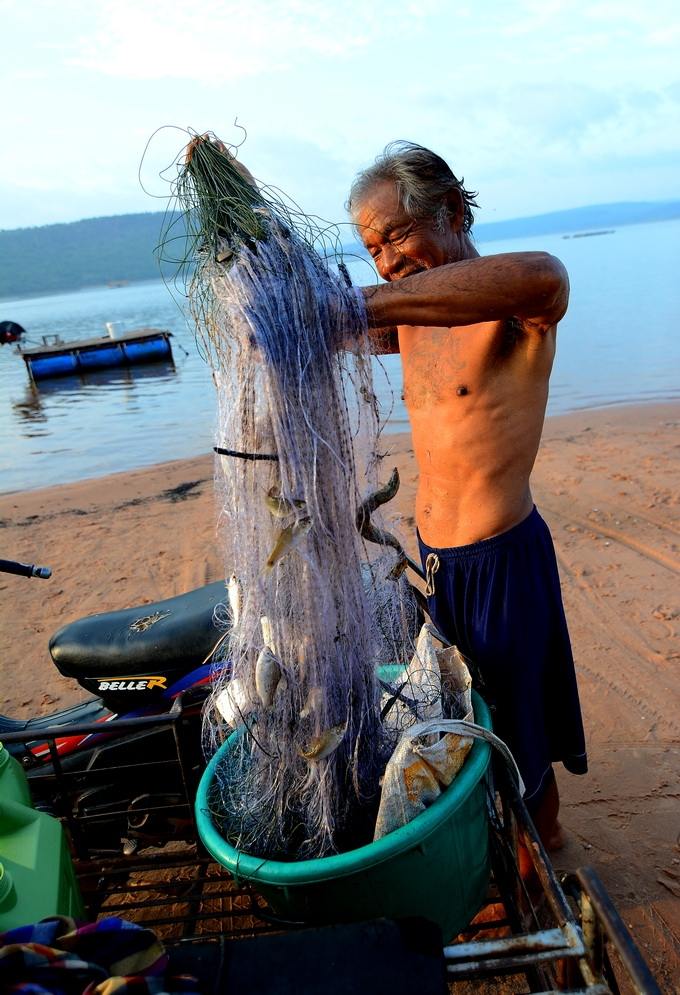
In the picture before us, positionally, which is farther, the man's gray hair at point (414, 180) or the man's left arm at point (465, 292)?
the man's gray hair at point (414, 180)

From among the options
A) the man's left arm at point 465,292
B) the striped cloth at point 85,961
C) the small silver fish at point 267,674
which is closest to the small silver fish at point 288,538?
the small silver fish at point 267,674

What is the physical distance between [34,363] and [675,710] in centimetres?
2406

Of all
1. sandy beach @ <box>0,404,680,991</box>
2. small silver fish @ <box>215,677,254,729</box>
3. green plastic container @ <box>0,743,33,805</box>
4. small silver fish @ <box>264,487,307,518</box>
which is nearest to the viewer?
small silver fish @ <box>264,487,307,518</box>

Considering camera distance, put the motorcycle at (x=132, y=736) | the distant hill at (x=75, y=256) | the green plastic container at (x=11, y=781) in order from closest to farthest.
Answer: the green plastic container at (x=11, y=781) < the motorcycle at (x=132, y=736) < the distant hill at (x=75, y=256)

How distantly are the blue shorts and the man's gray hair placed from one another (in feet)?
3.63

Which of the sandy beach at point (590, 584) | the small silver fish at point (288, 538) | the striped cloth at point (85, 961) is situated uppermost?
the small silver fish at point (288, 538)

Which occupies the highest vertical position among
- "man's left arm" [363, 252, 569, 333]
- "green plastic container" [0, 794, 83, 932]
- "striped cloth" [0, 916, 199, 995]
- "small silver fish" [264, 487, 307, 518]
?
"man's left arm" [363, 252, 569, 333]

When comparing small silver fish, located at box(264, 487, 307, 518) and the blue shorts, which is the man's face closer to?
the blue shorts

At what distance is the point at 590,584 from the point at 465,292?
415 centimetres

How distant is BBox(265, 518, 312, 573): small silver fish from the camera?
1.51m

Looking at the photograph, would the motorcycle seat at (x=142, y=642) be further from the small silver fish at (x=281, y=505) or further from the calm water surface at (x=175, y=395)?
the calm water surface at (x=175, y=395)

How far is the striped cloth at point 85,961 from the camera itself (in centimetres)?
109

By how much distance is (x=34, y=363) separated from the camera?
23.5m

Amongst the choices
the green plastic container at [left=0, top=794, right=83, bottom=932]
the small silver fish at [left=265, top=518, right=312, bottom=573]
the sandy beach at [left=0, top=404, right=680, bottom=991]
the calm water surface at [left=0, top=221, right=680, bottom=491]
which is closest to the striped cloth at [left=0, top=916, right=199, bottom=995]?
the green plastic container at [left=0, top=794, right=83, bottom=932]
